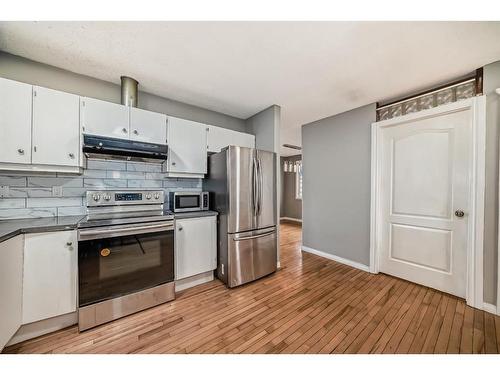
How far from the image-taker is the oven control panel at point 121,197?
1772 mm

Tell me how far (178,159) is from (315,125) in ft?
8.30

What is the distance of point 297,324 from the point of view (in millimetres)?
1615

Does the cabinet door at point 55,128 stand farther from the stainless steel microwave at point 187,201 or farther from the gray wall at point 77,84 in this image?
the stainless steel microwave at point 187,201

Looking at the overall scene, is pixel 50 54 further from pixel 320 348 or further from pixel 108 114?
pixel 320 348

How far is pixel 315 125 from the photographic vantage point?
3.40 metres

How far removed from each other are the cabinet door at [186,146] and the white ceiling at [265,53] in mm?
461

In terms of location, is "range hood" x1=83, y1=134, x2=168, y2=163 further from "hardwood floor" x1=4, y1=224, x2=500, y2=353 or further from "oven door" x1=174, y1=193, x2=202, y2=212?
"hardwood floor" x1=4, y1=224, x2=500, y2=353

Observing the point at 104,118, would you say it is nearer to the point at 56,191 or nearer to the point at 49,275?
the point at 56,191

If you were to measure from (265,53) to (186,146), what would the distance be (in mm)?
1390

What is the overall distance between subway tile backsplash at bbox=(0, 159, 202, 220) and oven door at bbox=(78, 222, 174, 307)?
0.72 meters

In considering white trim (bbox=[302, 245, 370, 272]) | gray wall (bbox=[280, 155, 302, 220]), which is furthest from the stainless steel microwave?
gray wall (bbox=[280, 155, 302, 220])

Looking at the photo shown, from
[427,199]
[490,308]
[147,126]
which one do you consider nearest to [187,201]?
[147,126]

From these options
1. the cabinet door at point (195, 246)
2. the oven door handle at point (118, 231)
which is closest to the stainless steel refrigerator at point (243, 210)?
the cabinet door at point (195, 246)
